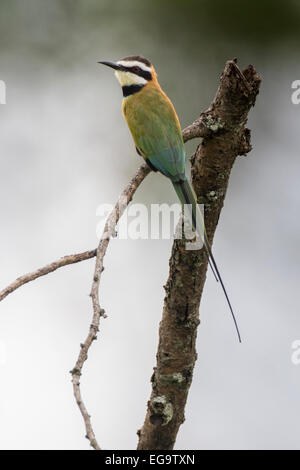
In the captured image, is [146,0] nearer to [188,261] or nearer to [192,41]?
[192,41]

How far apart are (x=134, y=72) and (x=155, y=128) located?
12.6 inches

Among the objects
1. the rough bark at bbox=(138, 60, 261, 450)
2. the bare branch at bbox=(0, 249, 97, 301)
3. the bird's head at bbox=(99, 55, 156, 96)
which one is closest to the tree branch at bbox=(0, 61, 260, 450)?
the rough bark at bbox=(138, 60, 261, 450)

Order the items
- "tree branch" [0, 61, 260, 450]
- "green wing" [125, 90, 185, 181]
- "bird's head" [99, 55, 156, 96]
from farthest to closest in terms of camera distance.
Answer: "bird's head" [99, 55, 156, 96]
"green wing" [125, 90, 185, 181]
"tree branch" [0, 61, 260, 450]

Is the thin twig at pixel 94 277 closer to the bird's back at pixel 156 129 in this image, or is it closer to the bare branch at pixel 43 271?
the bare branch at pixel 43 271

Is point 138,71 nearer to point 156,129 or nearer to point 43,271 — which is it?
point 156,129

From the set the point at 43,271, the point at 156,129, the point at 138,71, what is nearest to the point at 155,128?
the point at 156,129

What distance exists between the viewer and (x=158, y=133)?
2.30 metres

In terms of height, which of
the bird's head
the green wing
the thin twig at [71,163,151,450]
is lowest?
the thin twig at [71,163,151,450]

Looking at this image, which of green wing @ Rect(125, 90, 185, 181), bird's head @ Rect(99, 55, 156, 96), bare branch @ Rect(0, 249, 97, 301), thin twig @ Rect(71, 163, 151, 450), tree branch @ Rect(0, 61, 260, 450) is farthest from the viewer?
bird's head @ Rect(99, 55, 156, 96)

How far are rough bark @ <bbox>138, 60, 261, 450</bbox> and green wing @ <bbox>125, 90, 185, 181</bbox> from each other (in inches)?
4.7

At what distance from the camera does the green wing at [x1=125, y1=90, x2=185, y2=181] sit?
85.7 inches

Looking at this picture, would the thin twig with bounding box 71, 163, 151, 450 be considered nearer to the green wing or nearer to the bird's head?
the green wing

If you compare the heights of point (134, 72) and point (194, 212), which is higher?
point (134, 72)

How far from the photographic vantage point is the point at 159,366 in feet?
7.11
